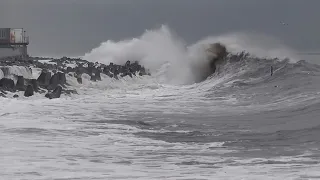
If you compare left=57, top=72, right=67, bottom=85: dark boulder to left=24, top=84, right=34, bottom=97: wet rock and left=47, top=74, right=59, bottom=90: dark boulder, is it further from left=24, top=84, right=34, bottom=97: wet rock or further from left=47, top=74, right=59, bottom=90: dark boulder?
left=24, top=84, right=34, bottom=97: wet rock

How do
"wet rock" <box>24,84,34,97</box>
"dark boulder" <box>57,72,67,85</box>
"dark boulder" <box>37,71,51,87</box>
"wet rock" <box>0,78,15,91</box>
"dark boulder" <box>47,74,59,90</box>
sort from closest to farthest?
"wet rock" <box>24,84,34,97</box>
"wet rock" <box>0,78,15,91</box>
"dark boulder" <box>47,74,59,90</box>
"dark boulder" <box>37,71,51,87</box>
"dark boulder" <box>57,72,67,85</box>

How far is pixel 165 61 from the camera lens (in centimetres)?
5634

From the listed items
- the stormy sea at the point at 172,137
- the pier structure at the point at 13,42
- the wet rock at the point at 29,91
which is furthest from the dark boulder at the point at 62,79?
the pier structure at the point at 13,42

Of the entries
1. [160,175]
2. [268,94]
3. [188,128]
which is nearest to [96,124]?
[188,128]

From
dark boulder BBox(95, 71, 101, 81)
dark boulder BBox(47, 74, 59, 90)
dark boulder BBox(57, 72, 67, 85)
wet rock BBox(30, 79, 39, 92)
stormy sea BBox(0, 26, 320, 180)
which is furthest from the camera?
dark boulder BBox(95, 71, 101, 81)

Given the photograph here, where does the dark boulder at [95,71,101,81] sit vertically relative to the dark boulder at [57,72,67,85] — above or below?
above

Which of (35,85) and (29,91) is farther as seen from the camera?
(35,85)

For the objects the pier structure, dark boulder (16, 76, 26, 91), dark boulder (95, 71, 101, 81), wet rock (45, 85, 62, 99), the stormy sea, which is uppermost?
the pier structure

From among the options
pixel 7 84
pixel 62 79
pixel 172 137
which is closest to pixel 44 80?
pixel 62 79

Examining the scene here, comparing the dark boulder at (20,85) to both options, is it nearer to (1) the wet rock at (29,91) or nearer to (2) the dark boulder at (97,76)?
(1) the wet rock at (29,91)

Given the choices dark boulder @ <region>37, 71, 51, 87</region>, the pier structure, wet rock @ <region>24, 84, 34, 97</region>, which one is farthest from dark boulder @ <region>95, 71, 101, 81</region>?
the pier structure

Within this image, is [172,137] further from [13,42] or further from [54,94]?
[13,42]

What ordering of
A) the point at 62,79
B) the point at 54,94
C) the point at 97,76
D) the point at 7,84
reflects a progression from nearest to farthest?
the point at 54,94
the point at 7,84
the point at 62,79
the point at 97,76

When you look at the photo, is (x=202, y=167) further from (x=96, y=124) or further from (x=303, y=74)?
(x=303, y=74)
